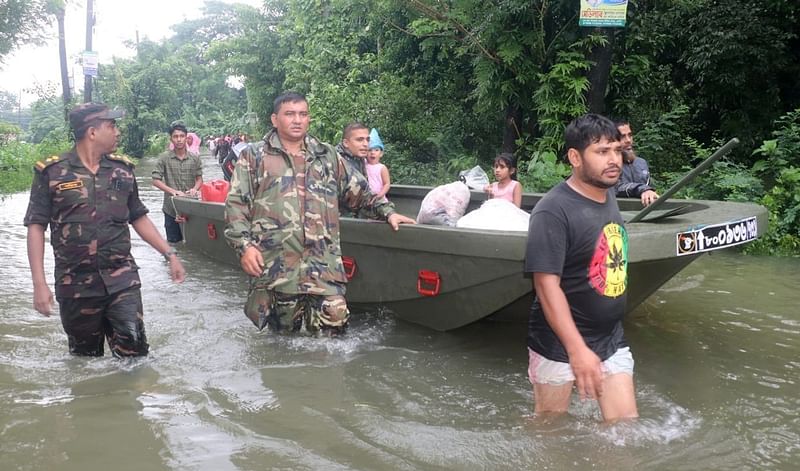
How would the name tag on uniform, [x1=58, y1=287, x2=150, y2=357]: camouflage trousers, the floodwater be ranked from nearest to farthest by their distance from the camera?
the floodwater < the name tag on uniform < [x1=58, y1=287, x2=150, y2=357]: camouflage trousers

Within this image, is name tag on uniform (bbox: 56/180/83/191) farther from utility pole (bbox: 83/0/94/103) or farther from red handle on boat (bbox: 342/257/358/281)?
utility pole (bbox: 83/0/94/103)

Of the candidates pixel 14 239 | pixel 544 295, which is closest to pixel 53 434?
pixel 544 295

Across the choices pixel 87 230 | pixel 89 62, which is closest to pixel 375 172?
pixel 87 230

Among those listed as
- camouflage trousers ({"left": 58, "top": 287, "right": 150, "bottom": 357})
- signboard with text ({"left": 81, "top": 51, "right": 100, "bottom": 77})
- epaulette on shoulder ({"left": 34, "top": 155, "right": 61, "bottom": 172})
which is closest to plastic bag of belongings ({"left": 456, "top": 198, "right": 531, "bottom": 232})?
camouflage trousers ({"left": 58, "top": 287, "right": 150, "bottom": 357})

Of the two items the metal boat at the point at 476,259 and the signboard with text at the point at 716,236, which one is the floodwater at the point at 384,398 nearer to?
the metal boat at the point at 476,259

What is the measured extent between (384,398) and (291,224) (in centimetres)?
119

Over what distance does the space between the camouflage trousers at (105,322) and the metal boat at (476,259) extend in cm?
151

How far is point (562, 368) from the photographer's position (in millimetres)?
3061

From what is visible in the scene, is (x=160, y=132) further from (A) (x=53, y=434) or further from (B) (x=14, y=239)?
(A) (x=53, y=434)

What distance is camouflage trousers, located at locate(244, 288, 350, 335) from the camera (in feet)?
14.8

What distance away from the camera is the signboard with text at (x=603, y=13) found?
8523mm

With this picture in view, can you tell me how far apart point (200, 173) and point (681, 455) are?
6676mm

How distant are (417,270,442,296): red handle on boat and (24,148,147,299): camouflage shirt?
1.69 metres

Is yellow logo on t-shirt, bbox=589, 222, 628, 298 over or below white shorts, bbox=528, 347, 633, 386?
over
